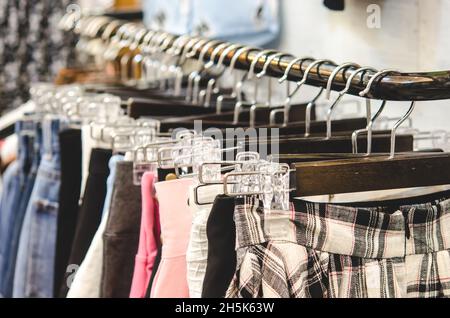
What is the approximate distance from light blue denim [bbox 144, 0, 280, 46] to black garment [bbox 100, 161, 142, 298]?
2.89ft

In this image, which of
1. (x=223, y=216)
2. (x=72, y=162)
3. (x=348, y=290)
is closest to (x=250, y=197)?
(x=223, y=216)

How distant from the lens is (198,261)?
1.05 m

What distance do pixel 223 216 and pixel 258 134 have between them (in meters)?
0.29

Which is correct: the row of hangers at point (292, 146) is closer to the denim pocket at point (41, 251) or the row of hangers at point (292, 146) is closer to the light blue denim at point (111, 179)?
the light blue denim at point (111, 179)

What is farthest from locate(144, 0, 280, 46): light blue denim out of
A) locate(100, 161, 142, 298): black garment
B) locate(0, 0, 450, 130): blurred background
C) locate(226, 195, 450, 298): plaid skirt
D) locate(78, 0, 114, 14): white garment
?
locate(78, 0, 114, 14): white garment

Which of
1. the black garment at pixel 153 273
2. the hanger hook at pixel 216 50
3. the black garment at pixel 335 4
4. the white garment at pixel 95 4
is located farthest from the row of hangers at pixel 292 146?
the white garment at pixel 95 4

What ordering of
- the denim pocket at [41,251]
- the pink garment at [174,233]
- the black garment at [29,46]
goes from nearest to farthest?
the pink garment at [174,233]
the denim pocket at [41,251]
the black garment at [29,46]

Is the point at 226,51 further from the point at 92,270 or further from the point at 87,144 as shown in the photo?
the point at 92,270

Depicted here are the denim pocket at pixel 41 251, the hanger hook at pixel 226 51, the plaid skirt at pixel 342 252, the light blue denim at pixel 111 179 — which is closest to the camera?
the plaid skirt at pixel 342 252

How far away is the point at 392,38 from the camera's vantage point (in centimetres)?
153

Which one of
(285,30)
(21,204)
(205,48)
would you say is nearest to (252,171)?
(205,48)

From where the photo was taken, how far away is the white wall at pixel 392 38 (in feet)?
4.55

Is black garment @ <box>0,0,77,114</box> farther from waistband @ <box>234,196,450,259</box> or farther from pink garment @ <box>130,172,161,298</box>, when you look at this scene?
waistband @ <box>234,196,450,259</box>
